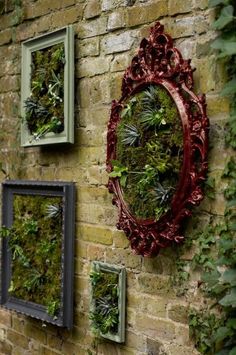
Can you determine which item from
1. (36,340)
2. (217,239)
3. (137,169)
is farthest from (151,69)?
(36,340)

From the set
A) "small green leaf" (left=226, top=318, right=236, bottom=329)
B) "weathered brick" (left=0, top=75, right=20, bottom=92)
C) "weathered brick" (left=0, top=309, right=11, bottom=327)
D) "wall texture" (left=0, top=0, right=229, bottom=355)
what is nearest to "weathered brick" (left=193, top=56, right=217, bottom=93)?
"wall texture" (left=0, top=0, right=229, bottom=355)

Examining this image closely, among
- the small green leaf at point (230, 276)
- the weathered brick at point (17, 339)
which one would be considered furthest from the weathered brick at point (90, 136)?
the weathered brick at point (17, 339)

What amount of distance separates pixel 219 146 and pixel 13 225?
1.39 m

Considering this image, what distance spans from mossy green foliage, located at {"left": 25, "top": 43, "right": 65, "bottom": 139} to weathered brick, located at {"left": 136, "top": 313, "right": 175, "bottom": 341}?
3.15 feet

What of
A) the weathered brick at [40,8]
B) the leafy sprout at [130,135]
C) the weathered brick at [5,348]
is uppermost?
the weathered brick at [40,8]

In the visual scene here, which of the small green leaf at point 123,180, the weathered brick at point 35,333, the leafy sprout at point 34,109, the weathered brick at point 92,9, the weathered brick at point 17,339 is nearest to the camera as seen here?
the small green leaf at point 123,180

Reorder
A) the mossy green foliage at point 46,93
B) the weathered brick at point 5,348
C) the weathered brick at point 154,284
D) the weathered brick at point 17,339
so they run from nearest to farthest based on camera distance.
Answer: the weathered brick at point 154,284 < the mossy green foliage at point 46,93 < the weathered brick at point 17,339 < the weathered brick at point 5,348

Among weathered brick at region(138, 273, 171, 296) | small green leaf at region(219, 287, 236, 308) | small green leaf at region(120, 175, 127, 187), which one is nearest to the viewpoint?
small green leaf at region(219, 287, 236, 308)

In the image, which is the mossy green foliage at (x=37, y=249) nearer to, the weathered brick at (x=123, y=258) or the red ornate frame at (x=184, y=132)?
the weathered brick at (x=123, y=258)

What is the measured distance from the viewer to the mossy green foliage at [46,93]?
2.68 m

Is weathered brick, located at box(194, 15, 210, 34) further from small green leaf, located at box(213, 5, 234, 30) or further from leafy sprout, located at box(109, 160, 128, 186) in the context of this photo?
leafy sprout, located at box(109, 160, 128, 186)

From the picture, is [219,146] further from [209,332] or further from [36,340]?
[36,340]

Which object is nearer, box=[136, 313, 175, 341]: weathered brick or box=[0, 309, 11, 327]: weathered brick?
box=[136, 313, 175, 341]: weathered brick

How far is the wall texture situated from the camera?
2.14 meters
